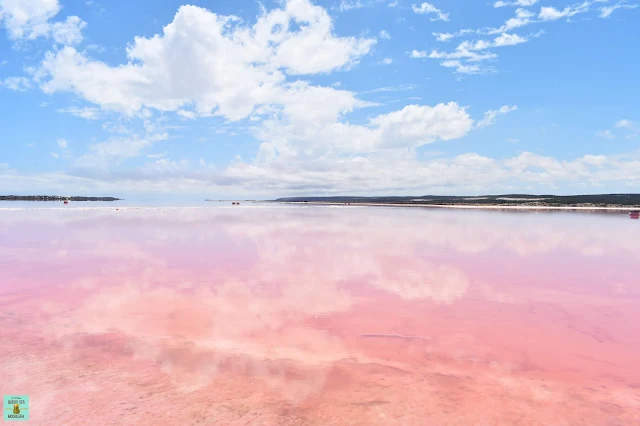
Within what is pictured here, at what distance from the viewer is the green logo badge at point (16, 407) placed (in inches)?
218

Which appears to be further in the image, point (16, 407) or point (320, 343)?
point (320, 343)

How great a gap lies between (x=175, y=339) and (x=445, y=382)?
5.42m

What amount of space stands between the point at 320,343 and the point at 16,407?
16.6 ft

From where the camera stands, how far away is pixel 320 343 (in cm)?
816

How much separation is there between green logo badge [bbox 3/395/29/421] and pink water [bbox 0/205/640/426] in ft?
0.57

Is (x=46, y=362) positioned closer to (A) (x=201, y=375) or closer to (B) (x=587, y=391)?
(A) (x=201, y=375)

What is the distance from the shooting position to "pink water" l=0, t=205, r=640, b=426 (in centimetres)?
577

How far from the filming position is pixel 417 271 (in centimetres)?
1548

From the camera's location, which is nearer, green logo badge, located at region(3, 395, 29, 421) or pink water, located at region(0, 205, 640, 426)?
green logo badge, located at region(3, 395, 29, 421)

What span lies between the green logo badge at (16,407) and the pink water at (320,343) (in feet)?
0.57

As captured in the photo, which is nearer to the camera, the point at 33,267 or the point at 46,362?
the point at 46,362

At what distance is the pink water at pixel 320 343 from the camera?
5773 mm

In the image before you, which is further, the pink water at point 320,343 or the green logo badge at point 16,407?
the pink water at point 320,343

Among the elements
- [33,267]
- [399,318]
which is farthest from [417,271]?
[33,267]
